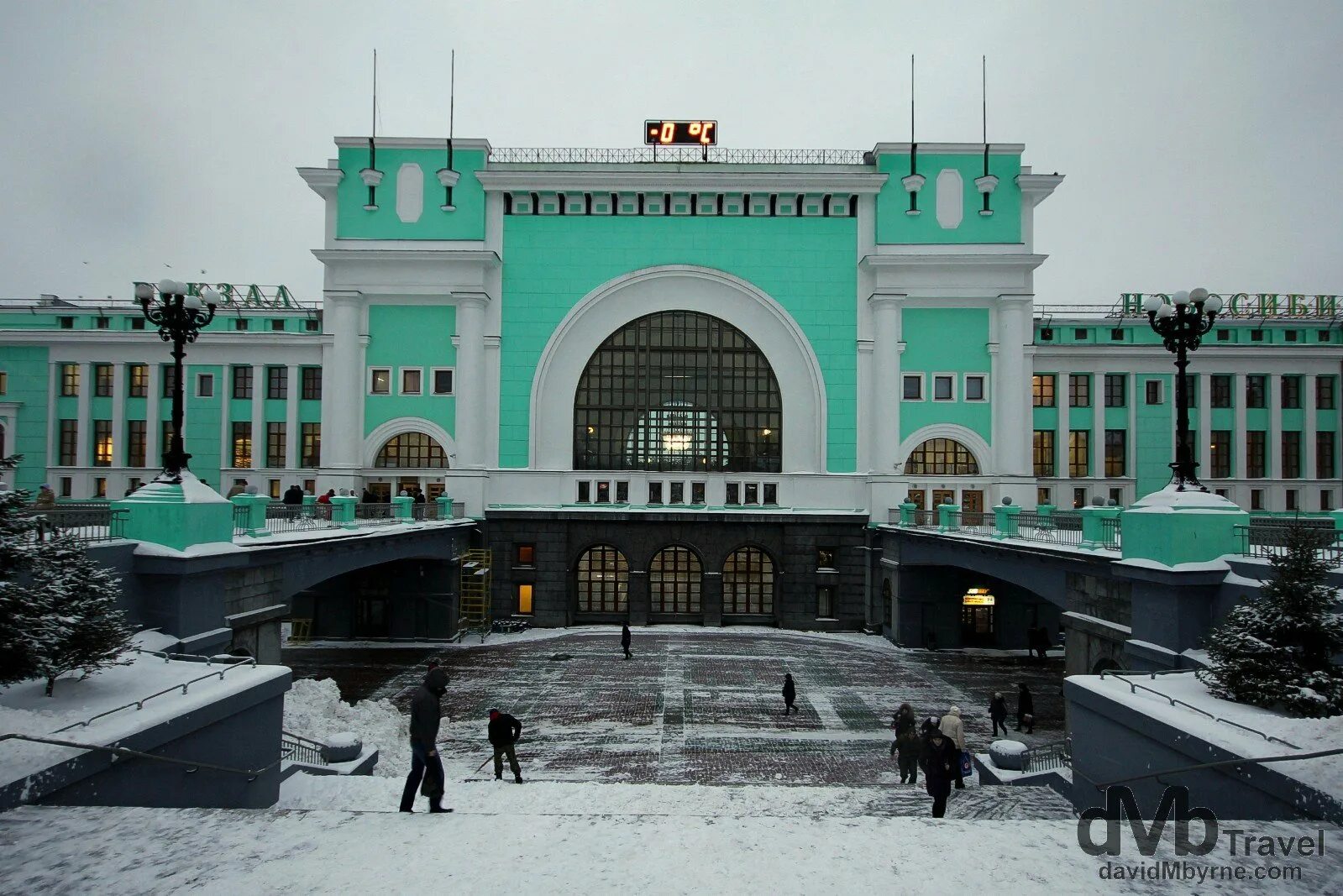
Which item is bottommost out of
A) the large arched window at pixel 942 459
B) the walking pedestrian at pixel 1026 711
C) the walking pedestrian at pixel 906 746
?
the walking pedestrian at pixel 1026 711

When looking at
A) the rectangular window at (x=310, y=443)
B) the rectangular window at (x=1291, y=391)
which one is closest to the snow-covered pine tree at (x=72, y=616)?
the rectangular window at (x=310, y=443)

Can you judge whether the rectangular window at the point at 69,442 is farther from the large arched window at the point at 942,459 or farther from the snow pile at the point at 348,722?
the large arched window at the point at 942,459

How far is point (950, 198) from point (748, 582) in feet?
66.9

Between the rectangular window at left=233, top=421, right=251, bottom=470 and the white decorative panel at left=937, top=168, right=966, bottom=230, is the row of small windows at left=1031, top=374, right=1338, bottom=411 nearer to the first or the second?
the white decorative panel at left=937, top=168, right=966, bottom=230

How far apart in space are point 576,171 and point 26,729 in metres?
33.0

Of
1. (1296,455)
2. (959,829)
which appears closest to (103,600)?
(959,829)

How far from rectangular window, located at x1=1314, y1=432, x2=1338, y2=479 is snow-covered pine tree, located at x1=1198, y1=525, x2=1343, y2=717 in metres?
41.4

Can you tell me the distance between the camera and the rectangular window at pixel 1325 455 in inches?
1656

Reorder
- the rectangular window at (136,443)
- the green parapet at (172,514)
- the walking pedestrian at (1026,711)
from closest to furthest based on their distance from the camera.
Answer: the green parapet at (172,514) → the walking pedestrian at (1026,711) → the rectangular window at (136,443)

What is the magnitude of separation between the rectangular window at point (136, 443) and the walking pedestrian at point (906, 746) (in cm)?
4142

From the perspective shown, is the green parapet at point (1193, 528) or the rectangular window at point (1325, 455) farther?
the rectangular window at point (1325, 455)

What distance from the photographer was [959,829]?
25.2ft

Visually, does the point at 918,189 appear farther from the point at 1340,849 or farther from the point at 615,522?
the point at 1340,849

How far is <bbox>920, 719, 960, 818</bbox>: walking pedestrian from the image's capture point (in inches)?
420
